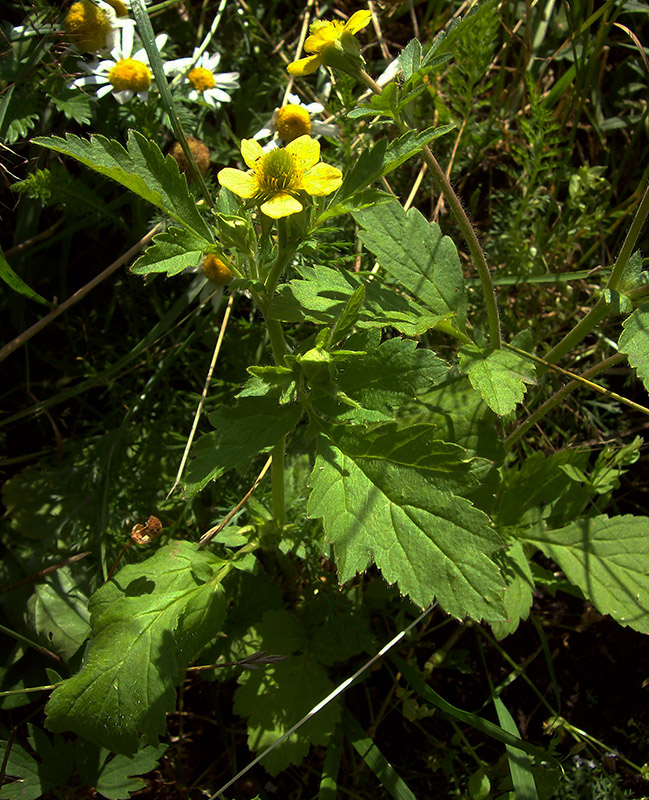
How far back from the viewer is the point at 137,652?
166 centimetres

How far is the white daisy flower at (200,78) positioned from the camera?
2447mm

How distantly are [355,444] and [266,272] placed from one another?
1.53 ft

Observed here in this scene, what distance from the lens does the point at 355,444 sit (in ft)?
5.09

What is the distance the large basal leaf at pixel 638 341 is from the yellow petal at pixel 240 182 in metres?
0.91

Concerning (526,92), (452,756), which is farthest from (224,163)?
(452,756)

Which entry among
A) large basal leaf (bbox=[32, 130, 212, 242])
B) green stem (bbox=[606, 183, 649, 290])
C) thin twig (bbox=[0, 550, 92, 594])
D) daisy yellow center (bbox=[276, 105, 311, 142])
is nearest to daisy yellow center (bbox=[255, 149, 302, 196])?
large basal leaf (bbox=[32, 130, 212, 242])

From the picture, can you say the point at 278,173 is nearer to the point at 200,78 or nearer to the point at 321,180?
the point at 321,180

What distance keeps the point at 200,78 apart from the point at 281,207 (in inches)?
57.2

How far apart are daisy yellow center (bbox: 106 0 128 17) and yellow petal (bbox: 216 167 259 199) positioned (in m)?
1.37

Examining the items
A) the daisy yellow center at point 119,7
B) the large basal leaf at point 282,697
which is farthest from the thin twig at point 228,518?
the daisy yellow center at point 119,7

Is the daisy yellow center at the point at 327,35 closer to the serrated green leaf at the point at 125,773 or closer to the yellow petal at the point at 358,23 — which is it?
the yellow petal at the point at 358,23

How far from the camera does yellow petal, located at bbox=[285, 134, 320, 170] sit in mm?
1452

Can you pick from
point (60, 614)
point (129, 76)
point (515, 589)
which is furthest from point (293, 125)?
point (60, 614)

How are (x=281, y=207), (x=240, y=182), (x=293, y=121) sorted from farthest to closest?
(x=293, y=121) → (x=240, y=182) → (x=281, y=207)
